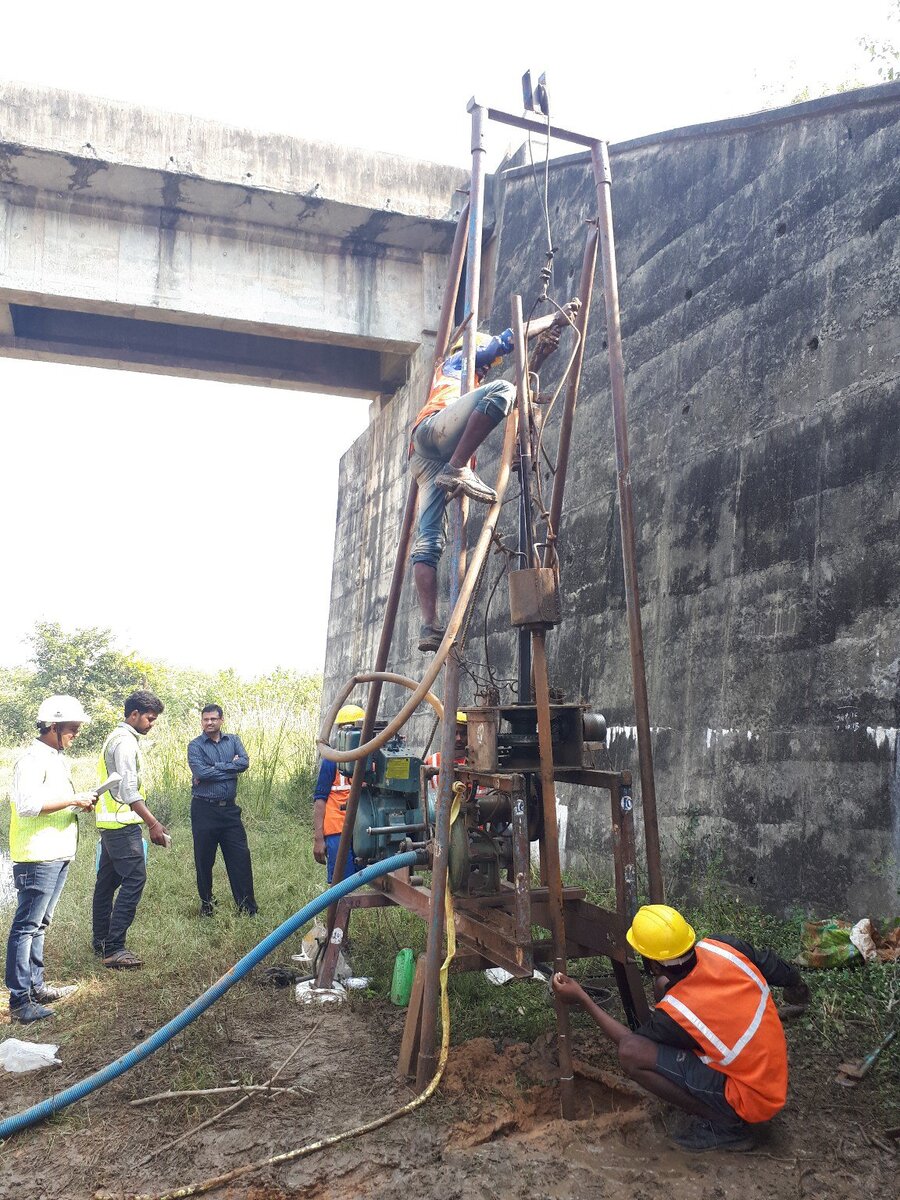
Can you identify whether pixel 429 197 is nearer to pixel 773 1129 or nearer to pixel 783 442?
pixel 783 442

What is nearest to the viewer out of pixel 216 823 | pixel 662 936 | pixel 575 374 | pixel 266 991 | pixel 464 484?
pixel 662 936

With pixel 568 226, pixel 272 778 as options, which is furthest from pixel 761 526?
pixel 272 778

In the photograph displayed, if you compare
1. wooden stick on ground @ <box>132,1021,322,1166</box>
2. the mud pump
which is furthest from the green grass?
the mud pump

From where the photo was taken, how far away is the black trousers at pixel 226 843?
22.3 feet

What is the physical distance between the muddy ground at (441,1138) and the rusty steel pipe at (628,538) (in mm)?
936

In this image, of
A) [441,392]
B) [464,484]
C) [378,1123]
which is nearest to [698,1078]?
[378,1123]

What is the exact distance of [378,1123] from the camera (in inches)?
138

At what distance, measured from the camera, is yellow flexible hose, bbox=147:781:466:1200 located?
3.21 metres

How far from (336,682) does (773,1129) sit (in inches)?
414

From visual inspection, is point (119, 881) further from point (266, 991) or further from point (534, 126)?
point (534, 126)

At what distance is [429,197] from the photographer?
10.6 m

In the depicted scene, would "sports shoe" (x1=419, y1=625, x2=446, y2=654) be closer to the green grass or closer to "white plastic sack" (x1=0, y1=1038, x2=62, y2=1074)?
the green grass

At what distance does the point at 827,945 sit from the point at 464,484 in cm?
293

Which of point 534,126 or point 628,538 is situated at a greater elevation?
point 534,126
